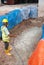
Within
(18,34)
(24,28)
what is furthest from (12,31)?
(24,28)

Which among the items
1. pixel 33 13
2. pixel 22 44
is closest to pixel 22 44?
pixel 22 44

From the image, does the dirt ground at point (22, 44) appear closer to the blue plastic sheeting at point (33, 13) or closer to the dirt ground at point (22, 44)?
the dirt ground at point (22, 44)

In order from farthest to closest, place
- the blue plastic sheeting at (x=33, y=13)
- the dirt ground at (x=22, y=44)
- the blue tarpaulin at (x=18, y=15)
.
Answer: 1. the blue plastic sheeting at (x=33, y=13)
2. the blue tarpaulin at (x=18, y=15)
3. the dirt ground at (x=22, y=44)

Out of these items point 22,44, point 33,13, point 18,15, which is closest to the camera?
point 22,44

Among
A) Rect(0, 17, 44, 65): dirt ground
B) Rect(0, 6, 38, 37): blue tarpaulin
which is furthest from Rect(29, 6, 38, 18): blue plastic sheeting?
Rect(0, 17, 44, 65): dirt ground

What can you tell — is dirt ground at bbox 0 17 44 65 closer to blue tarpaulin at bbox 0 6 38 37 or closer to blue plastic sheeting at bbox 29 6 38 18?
blue tarpaulin at bbox 0 6 38 37

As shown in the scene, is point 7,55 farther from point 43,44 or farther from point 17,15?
point 17,15

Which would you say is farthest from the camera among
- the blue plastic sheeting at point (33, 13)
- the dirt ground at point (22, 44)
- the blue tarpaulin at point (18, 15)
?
the blue plastic sheeting at point (33, 13)

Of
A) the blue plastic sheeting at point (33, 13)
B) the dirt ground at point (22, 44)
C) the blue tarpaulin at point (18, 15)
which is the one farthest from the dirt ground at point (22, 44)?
the blue plastic sheeting at point (33, 13)

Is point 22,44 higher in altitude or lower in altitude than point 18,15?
lower

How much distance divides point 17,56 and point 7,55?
1.31 feet

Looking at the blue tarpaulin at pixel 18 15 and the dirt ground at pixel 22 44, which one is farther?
the blue tarpaulin at pixel 18 15

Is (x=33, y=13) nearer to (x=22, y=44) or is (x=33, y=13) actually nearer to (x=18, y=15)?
(x=18, y=15)

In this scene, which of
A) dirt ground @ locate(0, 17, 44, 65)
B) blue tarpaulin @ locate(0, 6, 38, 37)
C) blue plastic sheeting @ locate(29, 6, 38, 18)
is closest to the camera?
dirt ground @ locate(0, 17, 44, 65)
